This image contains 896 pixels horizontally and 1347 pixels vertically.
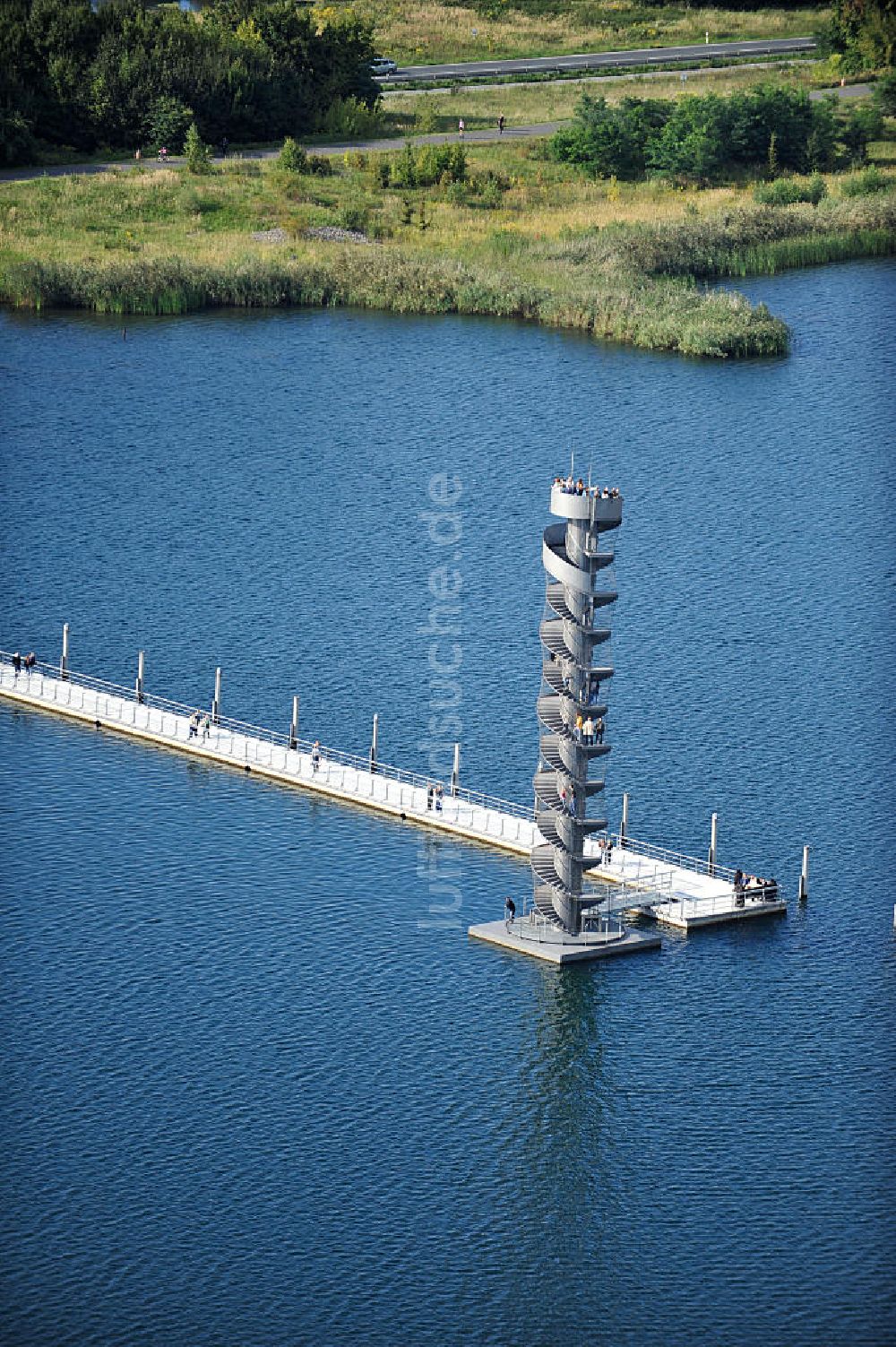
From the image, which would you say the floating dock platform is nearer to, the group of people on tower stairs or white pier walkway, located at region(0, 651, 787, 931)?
white pier walkway, located at region(0, 651, 787, 931)

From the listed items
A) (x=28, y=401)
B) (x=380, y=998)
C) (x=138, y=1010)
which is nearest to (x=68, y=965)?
(x=138, y=1010)

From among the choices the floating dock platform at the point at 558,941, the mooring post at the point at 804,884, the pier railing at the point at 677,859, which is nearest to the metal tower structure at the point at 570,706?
the floating dock platform at the point at 558,941

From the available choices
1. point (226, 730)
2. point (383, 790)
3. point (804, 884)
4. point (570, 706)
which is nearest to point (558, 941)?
point (570, 706)

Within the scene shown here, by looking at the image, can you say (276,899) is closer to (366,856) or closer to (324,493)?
(366,856)

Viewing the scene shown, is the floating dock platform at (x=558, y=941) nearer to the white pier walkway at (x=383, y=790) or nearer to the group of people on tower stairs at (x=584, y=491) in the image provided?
the white pier walkway at (x=383, y=790)

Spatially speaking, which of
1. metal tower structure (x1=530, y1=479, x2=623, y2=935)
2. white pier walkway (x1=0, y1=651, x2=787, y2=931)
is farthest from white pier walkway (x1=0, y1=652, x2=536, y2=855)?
metal tower structure (x1=530, y1=479, x2=623, y2=935)

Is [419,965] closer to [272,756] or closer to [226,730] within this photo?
[272,756]

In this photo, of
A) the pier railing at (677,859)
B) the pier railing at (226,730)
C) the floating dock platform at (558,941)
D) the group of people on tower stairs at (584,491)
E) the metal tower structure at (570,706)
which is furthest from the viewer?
the pier railing at (226,730)
